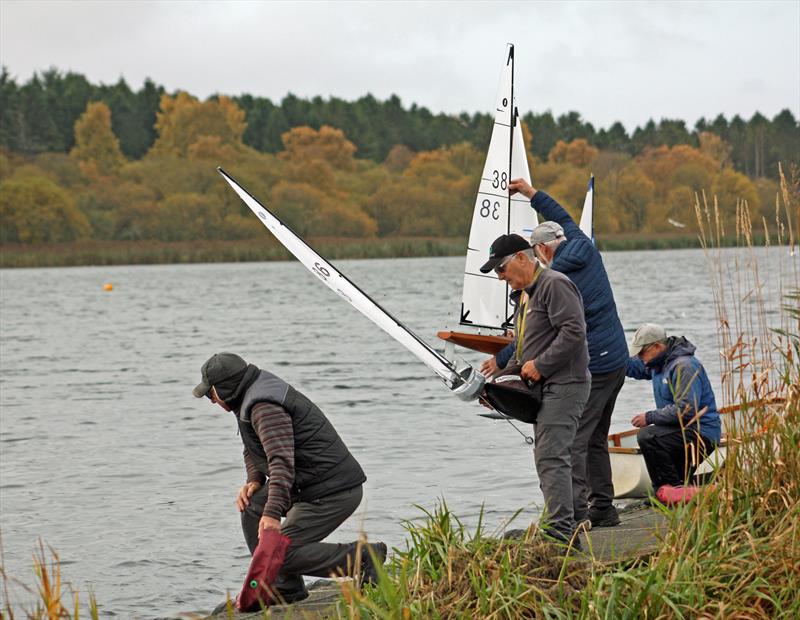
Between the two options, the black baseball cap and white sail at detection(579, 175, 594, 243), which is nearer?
the black baseball cap

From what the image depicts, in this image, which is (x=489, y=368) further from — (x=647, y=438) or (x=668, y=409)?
(x=647, y=438)

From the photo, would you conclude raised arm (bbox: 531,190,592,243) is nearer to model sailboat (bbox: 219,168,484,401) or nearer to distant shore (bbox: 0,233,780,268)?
model sailboat (bbox: 219,168,484,401)

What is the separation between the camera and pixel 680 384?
729 cm

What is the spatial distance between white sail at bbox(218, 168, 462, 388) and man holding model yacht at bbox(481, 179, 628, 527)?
0.37 metres

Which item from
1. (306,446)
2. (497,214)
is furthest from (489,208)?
(306,446)

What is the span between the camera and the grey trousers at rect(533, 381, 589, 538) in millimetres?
5801

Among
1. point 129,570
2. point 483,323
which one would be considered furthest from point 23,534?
point 483,323

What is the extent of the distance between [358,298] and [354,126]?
13264cm

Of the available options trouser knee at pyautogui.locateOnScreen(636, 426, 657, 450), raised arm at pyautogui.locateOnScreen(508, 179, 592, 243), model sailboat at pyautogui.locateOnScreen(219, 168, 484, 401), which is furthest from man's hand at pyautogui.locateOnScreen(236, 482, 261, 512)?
trouser knee at pyautogui.locateOnScreen(636, 426, 657, 450)

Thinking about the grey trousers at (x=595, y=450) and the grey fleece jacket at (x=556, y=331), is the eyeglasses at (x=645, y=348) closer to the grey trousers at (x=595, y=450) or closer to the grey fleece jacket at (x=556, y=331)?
the grey trousers at (x=595, y=450)

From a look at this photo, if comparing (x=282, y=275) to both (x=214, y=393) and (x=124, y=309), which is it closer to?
(x=124, y=309)

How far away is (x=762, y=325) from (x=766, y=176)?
427ft

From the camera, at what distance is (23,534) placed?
10148 mm

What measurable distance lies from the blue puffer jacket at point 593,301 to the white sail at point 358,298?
426mm
